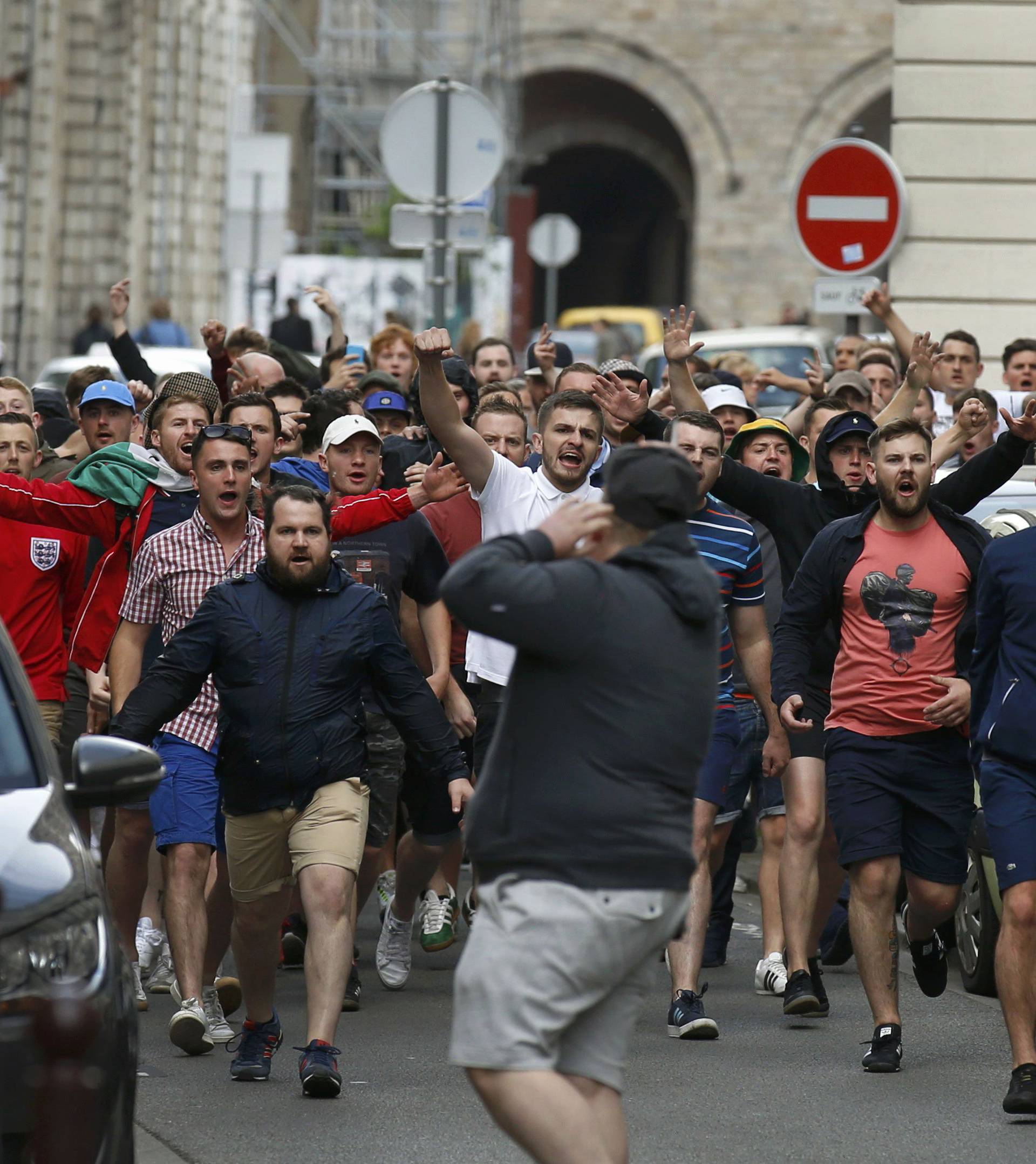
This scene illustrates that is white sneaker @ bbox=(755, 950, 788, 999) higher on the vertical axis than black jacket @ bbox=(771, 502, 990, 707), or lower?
lower

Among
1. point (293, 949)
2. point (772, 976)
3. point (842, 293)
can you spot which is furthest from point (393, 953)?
point (842, 293)

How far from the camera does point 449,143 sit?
1403 centimetres

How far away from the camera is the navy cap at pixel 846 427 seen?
9.02m

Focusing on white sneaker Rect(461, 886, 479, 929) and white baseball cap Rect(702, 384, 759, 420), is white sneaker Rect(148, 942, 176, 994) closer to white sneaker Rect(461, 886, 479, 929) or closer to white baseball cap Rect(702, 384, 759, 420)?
white sneaker Rect(461, 886, 479, 929)

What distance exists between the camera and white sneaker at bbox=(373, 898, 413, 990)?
9.20 meters

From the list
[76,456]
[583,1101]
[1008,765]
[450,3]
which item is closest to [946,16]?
[76,456]

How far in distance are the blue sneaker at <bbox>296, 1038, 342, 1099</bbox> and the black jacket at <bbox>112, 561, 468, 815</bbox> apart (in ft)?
2.32

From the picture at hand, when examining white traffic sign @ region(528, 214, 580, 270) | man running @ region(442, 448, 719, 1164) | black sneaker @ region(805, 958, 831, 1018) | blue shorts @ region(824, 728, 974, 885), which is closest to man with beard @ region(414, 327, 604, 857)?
blue shorts @ region(824, 728, 974, 885)

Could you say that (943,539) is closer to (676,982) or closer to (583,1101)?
(676,982)

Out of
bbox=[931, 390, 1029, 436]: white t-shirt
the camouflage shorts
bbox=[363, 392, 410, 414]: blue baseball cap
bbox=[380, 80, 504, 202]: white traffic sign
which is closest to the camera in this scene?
the camouflage shorts

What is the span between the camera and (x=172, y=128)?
138 ft

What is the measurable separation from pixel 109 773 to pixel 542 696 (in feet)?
3.37

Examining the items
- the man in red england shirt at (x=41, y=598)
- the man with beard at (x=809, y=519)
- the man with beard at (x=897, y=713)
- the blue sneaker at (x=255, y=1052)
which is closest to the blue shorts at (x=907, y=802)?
the man with beard at (x=897, y=713)

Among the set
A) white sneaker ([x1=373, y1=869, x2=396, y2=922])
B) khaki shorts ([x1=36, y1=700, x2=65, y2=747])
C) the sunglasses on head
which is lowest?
white sneaker ([x1=373, y1=869, x2=396, y2=922])
